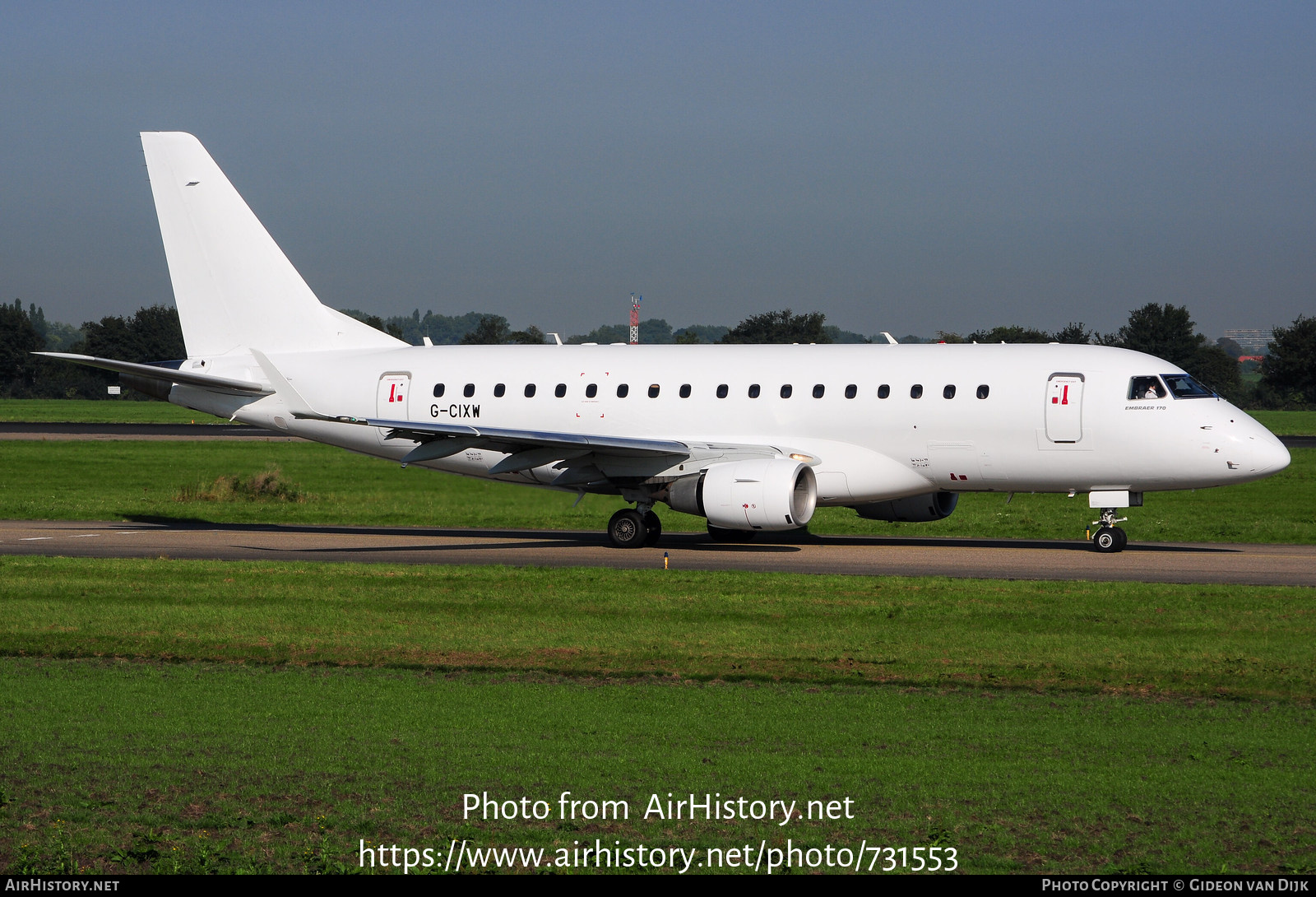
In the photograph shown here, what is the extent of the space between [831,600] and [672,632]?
340 cm

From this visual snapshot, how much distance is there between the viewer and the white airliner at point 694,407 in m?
26.3

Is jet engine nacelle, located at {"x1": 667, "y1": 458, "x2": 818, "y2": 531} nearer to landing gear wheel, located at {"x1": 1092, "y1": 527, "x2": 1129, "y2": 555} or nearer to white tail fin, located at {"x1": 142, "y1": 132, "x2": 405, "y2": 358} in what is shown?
landing gear wheel, located at {"x1": 1092, "y1": 527, "x2": 1129, "y2": 555}

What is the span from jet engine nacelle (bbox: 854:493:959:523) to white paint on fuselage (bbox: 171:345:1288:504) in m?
1.71

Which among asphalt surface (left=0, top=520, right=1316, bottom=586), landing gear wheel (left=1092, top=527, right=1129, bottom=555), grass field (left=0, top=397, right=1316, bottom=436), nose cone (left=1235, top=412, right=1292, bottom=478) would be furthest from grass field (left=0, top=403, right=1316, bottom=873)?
grass field (left=0, top=397, right=1316, bottom=436)

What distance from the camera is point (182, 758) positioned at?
1032cm

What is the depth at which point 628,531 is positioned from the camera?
28.4 metres

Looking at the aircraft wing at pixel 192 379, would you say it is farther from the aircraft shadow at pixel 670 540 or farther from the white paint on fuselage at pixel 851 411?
the aircraft shadow at pixel 670 540

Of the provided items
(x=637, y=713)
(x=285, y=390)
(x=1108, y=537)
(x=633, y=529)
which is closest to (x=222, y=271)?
(x=285, y=390)

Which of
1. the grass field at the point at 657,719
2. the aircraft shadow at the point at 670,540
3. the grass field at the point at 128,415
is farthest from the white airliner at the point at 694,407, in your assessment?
the grass field at the point at 128,415

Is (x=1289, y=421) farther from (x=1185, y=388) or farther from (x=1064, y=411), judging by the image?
(x=1064, y=411)

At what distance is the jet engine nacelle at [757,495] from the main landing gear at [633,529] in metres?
1.55

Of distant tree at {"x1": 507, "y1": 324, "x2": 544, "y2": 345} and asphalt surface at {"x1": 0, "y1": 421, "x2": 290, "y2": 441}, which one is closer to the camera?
asphalt surface at {"x1": 0, "y1": 421, "x2": 290, "y2": 441}

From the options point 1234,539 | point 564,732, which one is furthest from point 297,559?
point 1234,539

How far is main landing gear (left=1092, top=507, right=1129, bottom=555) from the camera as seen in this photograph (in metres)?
26.7
